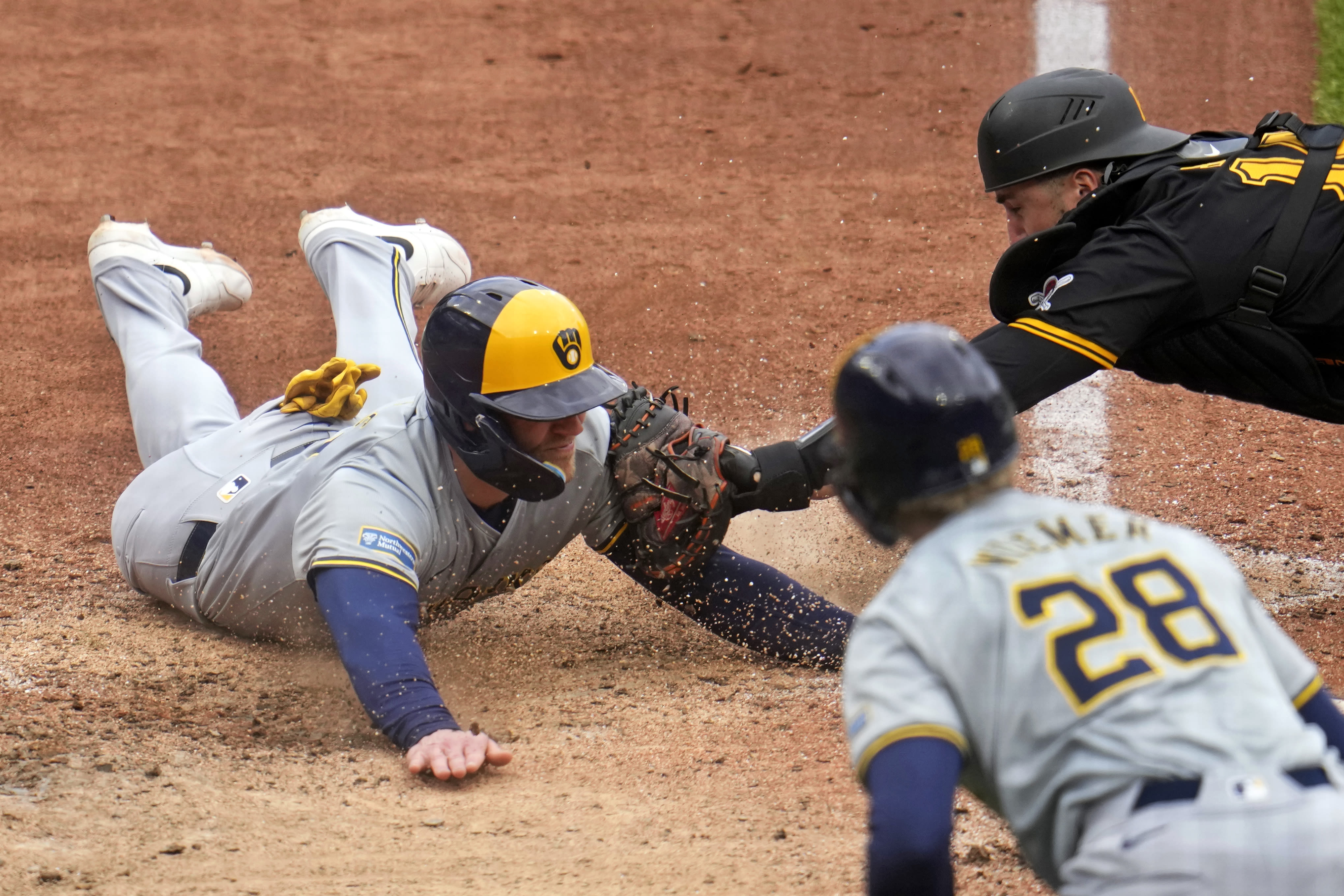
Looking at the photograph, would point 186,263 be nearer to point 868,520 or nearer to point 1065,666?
point 868,520

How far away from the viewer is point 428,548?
3363 mm

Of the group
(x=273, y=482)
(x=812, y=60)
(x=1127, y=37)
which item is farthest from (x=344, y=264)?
(x=1127, y=37)

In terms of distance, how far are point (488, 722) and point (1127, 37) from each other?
6.69 metres

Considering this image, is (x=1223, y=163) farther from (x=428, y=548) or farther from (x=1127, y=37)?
(x=1127, y=37)

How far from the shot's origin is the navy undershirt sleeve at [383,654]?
2.99 meters

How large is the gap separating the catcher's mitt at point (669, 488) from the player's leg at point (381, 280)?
111cm

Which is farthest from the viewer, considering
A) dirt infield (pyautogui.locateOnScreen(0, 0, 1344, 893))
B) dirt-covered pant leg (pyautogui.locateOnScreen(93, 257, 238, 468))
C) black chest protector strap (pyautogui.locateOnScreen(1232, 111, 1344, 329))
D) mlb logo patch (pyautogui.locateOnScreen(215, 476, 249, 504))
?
dirt-covered pant leg (pyautogui.locateOnScreen(93, 257, 238, 468))

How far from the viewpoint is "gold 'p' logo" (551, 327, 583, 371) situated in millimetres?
3291

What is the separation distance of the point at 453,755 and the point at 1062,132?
2.26 metres

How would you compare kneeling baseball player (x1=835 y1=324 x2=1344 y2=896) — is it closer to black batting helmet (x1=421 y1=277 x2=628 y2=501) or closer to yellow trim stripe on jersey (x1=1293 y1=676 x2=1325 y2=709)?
yellow trim stripe on jersey (x1=1293 y1=676 x2=1325 y2=709)

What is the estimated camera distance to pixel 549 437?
3.34m

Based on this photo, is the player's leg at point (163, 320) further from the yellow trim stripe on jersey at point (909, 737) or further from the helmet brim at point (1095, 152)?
the yellow trim stripe on jersey at point (909, 737)

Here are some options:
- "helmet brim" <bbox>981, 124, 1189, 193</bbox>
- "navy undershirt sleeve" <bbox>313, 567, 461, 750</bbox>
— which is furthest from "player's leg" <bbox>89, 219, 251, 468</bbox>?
"helmet brim" <bbox>981, 124, 1189, 193</bbox>

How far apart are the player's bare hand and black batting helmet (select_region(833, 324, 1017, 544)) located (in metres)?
1.44
